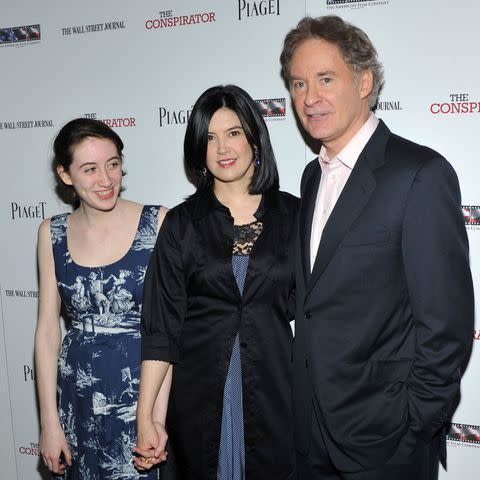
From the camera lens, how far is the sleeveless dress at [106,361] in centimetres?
216

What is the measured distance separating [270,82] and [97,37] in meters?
0.90

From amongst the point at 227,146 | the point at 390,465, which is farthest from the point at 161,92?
the point at 390,465

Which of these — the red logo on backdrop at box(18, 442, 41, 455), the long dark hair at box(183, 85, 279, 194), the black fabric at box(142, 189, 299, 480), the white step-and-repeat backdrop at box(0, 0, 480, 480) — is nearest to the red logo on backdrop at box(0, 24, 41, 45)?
the white step-and-repeat backdrop at box(0, 0, 480, 480)

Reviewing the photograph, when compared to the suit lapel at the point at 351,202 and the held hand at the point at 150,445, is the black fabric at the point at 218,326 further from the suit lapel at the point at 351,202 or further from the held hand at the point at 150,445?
the suit lapel at the point at 351,202

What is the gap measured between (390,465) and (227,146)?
3.74 feet

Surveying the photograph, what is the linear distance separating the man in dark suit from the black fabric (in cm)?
15

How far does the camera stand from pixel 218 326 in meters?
2.00

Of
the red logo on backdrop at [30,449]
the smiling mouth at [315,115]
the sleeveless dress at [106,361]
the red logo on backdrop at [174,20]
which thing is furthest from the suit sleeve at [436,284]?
the red logo on backdrop at [30,449]

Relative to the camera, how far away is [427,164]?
157 cm

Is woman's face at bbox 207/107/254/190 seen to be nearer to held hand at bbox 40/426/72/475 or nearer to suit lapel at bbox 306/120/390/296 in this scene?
suit lapel at bbox 306/120/390/296

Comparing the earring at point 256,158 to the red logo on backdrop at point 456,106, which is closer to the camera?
the earring at point 256,158

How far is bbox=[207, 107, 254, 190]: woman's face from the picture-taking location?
2.02m

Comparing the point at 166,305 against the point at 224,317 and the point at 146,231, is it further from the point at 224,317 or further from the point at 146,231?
the point at 146,231

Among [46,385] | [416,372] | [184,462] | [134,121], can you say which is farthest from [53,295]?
[416,372]
